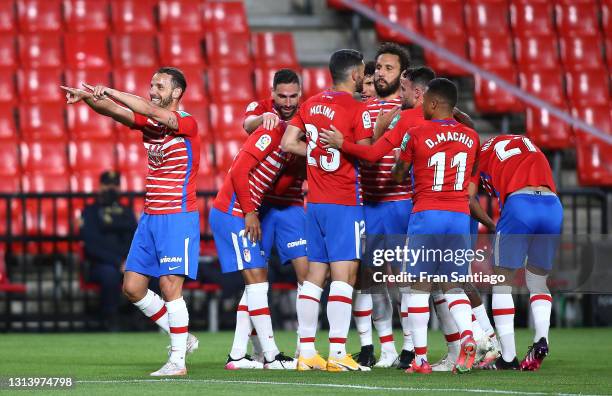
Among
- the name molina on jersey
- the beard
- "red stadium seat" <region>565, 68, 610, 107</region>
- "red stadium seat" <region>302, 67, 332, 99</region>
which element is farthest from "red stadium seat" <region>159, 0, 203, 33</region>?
the name molina on jersey

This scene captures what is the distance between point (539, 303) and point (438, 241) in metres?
1.08

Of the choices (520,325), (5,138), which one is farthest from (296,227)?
(5,138)

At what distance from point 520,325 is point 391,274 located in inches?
192

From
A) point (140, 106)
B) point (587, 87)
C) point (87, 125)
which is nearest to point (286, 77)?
point (140, 106)

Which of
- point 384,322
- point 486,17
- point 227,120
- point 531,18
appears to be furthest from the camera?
point 531,18

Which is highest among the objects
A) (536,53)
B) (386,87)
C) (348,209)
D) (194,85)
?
(536,53)

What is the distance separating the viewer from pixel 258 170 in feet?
27.1

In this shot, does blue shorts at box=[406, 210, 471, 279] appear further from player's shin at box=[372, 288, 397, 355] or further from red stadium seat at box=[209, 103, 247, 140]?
red stadium seat at box=[209, 103, 247, 140]

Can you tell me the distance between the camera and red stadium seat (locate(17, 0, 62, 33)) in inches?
598

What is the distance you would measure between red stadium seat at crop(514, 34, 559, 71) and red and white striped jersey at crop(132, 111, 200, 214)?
927 cm

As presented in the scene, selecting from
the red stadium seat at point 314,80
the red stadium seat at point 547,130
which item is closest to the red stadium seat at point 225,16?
the red stadium seat at point 314,80

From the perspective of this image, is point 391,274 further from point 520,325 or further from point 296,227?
point 520,325

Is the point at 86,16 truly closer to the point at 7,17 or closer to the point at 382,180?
the point at 7,17

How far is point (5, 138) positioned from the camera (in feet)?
45.3
